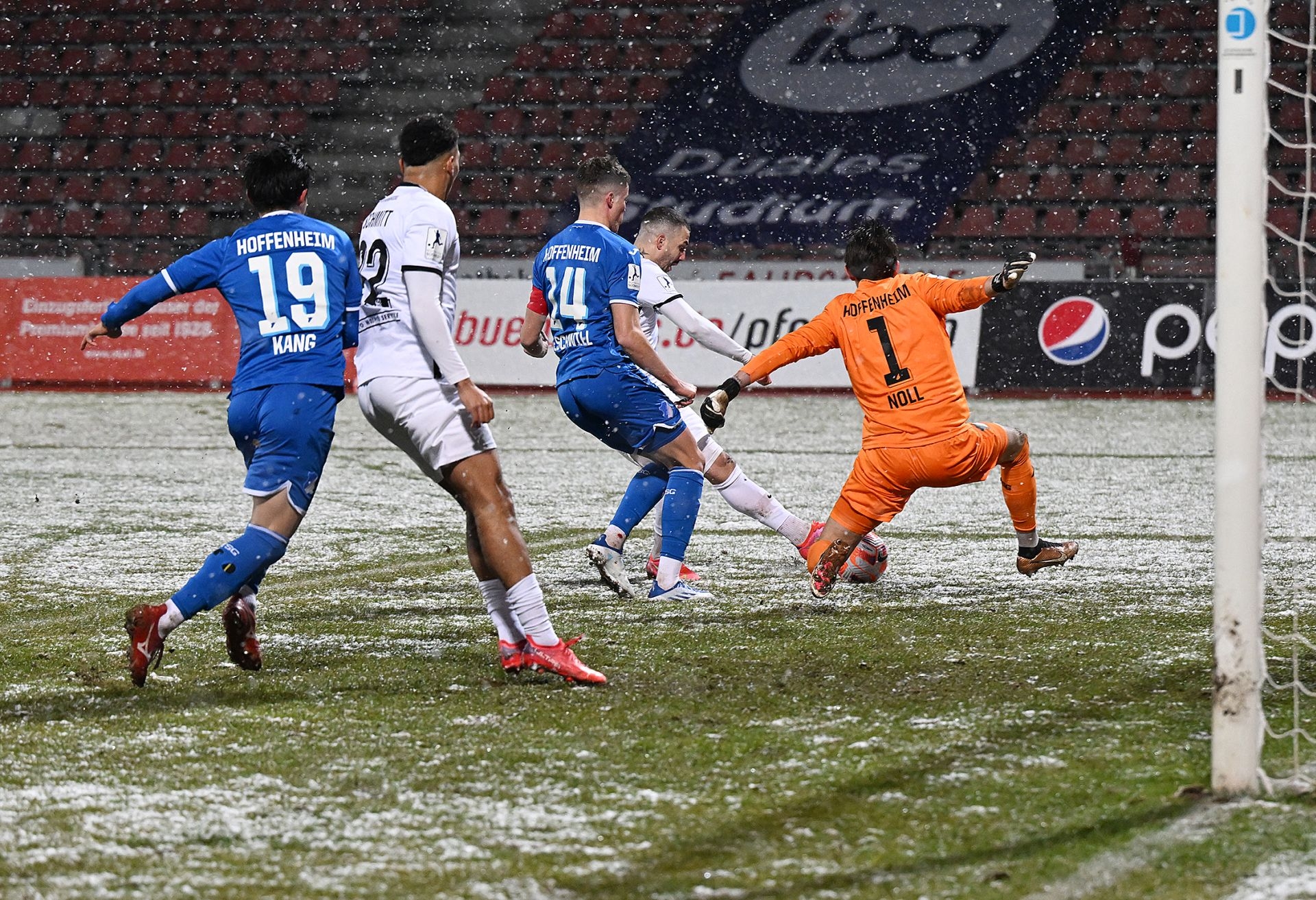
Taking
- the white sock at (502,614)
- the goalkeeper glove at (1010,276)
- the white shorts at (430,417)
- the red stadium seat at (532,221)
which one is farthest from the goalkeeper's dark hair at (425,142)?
the red stadium seat at (532,221)

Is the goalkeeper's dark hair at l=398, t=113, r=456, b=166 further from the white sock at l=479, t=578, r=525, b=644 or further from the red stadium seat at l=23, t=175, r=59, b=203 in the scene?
the red stadium seat at l=23, t=175, r=59, b=203

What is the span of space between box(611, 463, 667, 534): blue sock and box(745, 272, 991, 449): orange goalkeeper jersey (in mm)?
722

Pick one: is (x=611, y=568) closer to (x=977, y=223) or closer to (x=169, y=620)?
(x=169, y=620)

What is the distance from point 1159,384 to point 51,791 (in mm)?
15125

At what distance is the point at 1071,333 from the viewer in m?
A: 16.8

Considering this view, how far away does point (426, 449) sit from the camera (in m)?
4.42

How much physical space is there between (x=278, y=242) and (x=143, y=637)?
123 centimetres

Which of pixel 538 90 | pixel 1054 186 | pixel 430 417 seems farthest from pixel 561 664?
pixel 538 90

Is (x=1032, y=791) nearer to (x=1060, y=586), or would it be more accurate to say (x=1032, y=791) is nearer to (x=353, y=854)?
(x=353, y=854)

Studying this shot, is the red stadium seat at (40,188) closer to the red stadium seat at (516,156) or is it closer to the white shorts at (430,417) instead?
the red stadium seat at (516,156)

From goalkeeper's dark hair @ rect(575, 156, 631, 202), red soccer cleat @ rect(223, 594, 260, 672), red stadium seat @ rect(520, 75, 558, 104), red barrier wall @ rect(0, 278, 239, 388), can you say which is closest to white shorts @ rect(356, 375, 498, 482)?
red soccer cleat @ rect(223, 594, 260, 672)

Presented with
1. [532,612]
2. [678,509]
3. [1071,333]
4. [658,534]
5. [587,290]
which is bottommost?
[1071,333]

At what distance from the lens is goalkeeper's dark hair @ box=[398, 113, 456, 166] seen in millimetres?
4602

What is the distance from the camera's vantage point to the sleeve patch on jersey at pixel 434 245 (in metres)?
4.37
